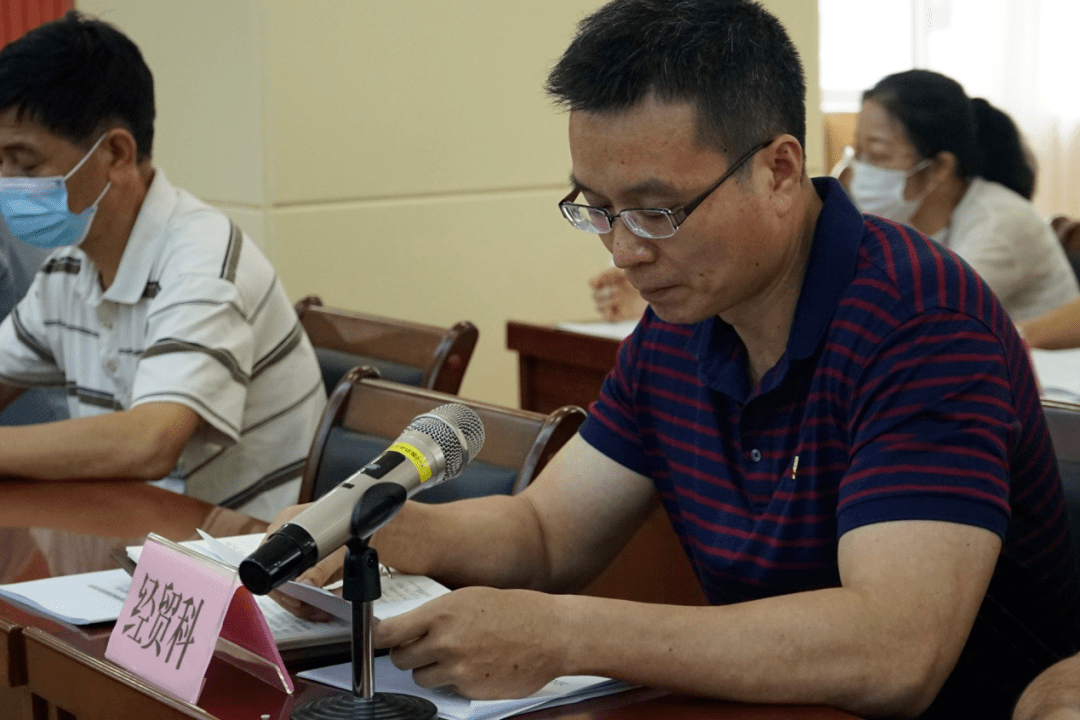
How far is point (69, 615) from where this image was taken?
1216 millimetres

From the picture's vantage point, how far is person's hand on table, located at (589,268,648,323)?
3244 millimetres

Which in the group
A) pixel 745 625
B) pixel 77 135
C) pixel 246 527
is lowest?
pixel 246 527

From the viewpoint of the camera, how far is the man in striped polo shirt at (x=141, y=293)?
195 cm

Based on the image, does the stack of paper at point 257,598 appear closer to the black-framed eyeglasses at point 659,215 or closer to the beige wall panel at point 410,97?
the black-framed eyeglasses at point 659,215

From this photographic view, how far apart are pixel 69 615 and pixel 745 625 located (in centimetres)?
65

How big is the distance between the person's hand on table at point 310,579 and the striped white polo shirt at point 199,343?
0.73 metres

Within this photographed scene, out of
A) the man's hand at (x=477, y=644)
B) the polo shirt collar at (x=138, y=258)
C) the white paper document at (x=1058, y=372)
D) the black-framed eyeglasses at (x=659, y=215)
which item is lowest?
the white paper document at (x=1058, y=372)

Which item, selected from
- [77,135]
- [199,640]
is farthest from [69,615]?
[77,135]

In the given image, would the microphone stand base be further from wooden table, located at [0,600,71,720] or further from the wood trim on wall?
the wood trim on wall

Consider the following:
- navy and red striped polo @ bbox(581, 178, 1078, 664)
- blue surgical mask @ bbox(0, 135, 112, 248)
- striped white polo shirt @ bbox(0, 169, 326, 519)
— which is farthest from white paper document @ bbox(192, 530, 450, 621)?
blue surgical mask @ bbox(0, 135, 112, 248)

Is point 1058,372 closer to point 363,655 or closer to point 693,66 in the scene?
point 693,66

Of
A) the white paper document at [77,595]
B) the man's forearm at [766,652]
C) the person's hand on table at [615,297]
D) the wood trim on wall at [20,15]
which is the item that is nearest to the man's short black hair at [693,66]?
the man's forearm at [766,652]

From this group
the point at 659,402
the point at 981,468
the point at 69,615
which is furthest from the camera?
the point at 659,402

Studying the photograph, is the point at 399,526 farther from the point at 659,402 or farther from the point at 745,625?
the point at 745,625
